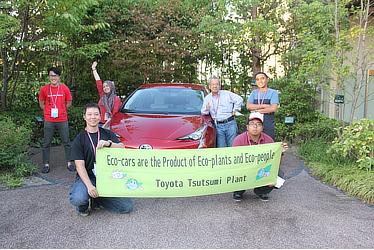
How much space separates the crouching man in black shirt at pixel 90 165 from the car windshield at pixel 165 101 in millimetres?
2193

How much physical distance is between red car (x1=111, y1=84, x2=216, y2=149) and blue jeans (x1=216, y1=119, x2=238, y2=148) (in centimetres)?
13

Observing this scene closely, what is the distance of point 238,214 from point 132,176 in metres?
1.31

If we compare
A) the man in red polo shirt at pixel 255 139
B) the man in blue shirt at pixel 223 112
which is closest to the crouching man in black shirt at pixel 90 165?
the man in red polo shirt at pixel 255 139

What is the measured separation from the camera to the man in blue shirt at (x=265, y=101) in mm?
5699

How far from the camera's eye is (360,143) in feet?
19.2

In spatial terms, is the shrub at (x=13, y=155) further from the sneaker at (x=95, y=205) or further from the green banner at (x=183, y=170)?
the green banner at (x=183, y=170)

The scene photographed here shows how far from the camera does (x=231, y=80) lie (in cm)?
1248

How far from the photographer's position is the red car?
18.3 ft

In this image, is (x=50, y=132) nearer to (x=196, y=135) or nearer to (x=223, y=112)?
(x=196, y=135)

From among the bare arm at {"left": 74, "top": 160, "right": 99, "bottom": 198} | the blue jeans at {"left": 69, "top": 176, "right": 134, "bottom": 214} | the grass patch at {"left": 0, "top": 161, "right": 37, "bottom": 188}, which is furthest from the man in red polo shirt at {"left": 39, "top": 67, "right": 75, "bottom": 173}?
the bare arm at {"left": 74, "top": 160, "right": 99, "bottom": 198}

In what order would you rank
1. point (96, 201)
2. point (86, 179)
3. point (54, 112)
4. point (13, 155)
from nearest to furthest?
1. point (86, 179)
2. point (96, 201)
3. point (13, 155)
4. point (54, 112)

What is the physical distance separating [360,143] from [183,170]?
2937mm

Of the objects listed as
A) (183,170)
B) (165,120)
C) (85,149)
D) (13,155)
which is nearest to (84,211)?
(85,149)

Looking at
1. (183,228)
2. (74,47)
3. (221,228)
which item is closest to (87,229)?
(183,228)
